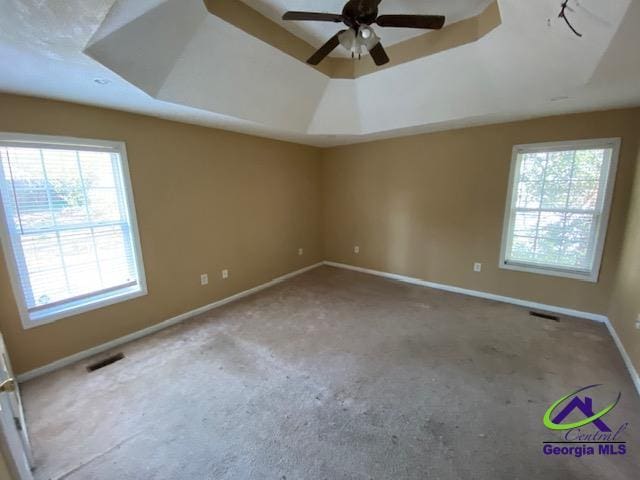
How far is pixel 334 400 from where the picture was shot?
74.9 inches

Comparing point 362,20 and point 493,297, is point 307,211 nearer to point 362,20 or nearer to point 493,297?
point 493,297

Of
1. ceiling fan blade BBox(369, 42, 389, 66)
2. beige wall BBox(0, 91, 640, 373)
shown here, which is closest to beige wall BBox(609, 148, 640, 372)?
beige wall BBox(0, 91, 640, 373)

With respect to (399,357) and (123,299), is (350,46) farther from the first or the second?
(123,299)

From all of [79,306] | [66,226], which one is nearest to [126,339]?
[79,306]

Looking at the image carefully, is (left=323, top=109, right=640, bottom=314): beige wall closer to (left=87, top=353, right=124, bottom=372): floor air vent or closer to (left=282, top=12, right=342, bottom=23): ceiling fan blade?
(left=282, top=12, right=342, bottom=23): ceiling fan blade

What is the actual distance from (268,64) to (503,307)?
3.80 meters

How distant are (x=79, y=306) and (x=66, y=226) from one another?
0.73 m

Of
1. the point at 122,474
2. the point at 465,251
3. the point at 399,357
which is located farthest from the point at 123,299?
the point at 465,251

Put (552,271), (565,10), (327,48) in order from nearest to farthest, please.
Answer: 1. (565,10)
2. (327,48)
3. (552,271)

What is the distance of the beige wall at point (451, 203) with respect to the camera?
2.87 meters

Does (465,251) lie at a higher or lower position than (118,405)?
higher

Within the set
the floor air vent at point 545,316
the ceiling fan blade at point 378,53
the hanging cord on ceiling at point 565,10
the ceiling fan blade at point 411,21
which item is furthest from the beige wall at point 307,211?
the ceiling fan blade at point 411,21

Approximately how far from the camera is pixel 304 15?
162 centimetres

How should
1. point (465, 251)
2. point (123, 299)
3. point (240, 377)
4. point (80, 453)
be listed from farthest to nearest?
point (465, 251), point (123, 299), point (240, 377), point (80, 453)
